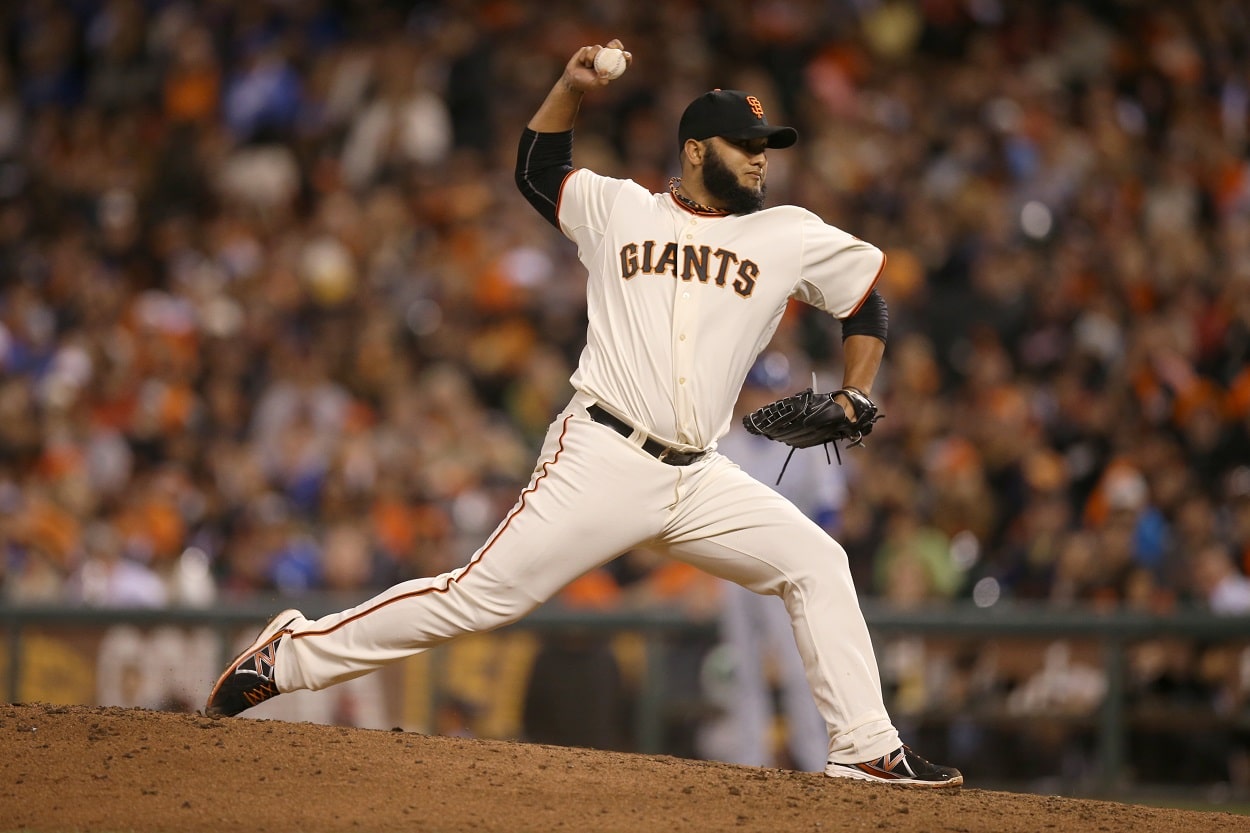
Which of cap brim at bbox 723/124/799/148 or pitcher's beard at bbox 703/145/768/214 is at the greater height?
cap brim at bbox 723/124/799/148

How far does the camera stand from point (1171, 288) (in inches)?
406

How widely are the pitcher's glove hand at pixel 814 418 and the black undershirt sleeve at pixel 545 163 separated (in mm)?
840

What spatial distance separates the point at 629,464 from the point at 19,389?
740 cm

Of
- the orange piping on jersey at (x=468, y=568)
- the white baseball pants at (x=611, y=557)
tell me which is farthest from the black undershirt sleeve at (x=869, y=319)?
the orange piping on jersey at (x=468, y=568)

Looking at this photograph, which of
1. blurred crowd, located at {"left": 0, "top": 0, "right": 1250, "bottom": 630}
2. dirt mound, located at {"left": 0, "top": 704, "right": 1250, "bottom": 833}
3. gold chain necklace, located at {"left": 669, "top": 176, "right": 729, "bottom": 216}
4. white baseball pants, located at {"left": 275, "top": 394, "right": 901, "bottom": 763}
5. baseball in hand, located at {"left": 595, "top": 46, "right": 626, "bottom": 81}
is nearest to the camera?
dirt mound, located at {"left": 0, "top": 704, "right": 1250, "bottom": 833}

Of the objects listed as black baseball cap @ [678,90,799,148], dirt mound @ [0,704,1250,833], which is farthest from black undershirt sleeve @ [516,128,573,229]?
dirt mound @ [0,704,1250,833]

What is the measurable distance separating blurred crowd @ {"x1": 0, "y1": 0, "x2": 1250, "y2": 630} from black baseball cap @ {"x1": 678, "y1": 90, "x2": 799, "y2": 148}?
3675 mm

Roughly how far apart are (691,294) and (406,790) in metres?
1.50

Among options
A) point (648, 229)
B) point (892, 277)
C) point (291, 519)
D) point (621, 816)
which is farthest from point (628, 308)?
point (892, 277)

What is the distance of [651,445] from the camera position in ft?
15.6

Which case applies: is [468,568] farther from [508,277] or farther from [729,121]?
[508,277]

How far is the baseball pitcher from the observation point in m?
4.68

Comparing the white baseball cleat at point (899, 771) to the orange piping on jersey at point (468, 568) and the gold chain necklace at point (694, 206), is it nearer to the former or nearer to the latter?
the orange piping on jersey at point (468, 568)

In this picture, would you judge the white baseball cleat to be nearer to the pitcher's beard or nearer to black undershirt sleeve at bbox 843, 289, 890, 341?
black undershirt sleeve at bbox 843, 289, 890, 341
